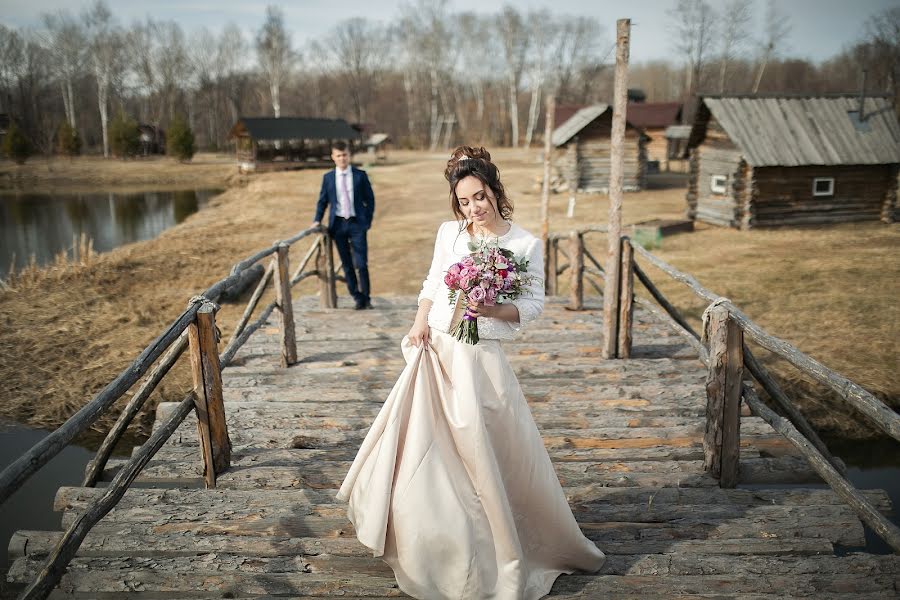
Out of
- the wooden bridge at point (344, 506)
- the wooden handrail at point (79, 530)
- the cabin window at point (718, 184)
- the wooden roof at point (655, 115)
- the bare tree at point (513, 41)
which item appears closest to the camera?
the wooden handrail at point (79, 530)

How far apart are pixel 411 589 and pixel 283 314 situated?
11.3 feet

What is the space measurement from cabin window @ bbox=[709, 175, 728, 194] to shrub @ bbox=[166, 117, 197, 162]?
1412 inches

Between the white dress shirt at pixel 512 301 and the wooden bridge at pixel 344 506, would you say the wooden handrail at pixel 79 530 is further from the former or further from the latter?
the white dress shirt at pixel 512 301

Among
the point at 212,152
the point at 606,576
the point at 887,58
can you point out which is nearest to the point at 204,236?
the point at 606,576

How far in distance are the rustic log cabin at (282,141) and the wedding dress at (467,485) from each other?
39.0 meters

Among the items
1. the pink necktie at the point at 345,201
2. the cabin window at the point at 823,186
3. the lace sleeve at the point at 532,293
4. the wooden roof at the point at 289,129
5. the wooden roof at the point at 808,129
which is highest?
the wooden roof at the point at 289,129

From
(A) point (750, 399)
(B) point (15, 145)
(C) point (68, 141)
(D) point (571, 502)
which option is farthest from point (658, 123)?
(B) point (15, 145)

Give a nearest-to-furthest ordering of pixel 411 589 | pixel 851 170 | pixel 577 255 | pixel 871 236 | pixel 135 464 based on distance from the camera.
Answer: pixel 411 589
pixel 135 464
pixel 577 255
pixel 871 236
pixel 851 170

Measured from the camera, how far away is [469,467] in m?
2.81

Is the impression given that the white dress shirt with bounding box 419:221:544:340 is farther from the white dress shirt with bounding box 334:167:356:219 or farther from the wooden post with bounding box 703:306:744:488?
the white dress shirt with bounding box 334:167:356:219

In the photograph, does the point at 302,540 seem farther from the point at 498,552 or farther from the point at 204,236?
the point at 204,236

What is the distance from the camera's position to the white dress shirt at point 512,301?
9.50 feet

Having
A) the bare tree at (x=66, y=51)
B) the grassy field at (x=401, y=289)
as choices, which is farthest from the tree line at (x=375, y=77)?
the grassy field at (x=401, y=289)

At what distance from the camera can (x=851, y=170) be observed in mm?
17281
